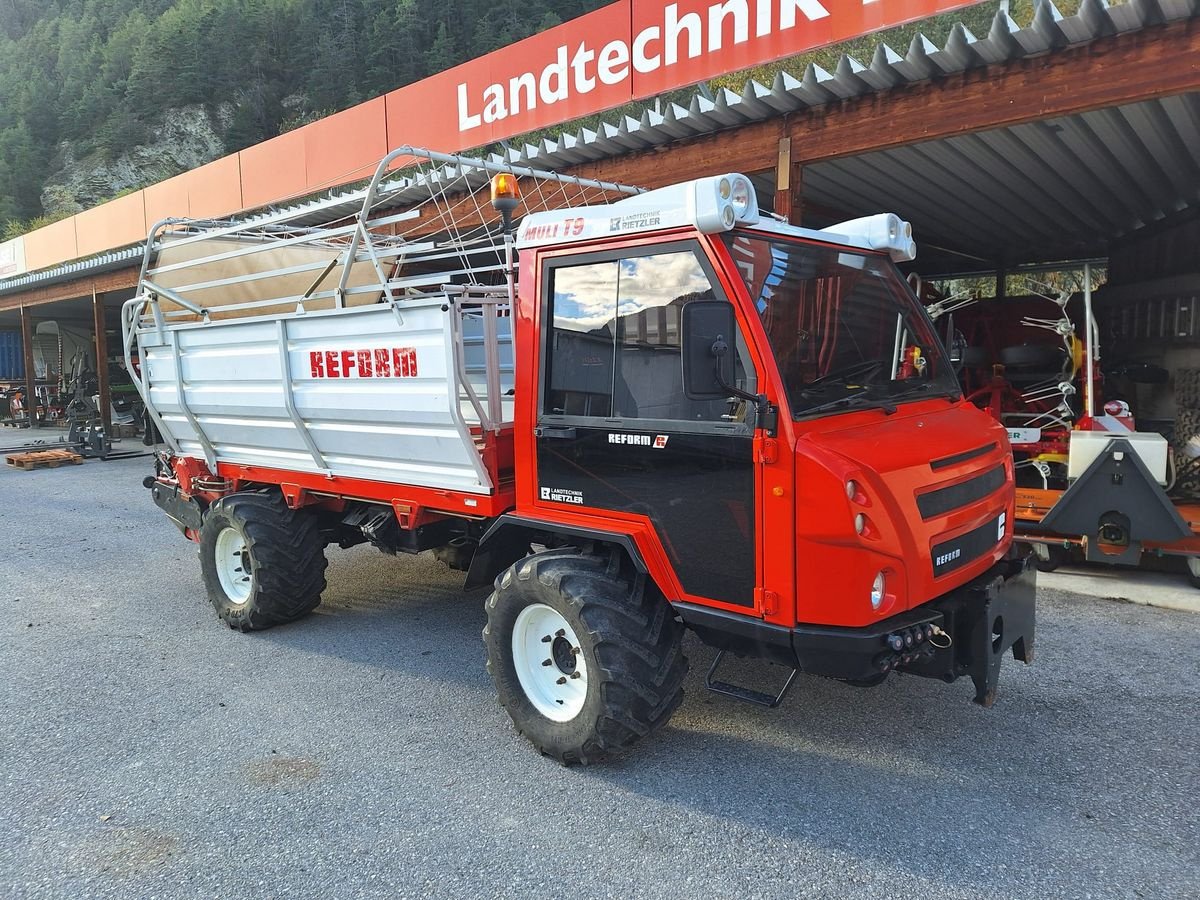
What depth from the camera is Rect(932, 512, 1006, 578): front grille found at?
2955 mm

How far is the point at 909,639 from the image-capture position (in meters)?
2.81

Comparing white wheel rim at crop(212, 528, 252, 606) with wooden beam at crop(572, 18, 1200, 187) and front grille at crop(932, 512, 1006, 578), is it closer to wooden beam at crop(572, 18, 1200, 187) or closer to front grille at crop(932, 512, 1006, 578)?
front grille at crop(932, 512, 1006, 578)

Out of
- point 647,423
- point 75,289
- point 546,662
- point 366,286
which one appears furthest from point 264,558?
point 75,289

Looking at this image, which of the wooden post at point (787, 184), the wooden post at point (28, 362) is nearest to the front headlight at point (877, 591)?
the wooden post at point (787, 184)

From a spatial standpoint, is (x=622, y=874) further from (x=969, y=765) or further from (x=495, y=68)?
(x=495, y=68)

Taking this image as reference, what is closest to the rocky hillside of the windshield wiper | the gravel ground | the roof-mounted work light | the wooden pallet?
the wooden pallet

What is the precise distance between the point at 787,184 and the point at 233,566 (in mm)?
4896

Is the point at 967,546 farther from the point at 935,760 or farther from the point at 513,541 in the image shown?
the point at 513,541

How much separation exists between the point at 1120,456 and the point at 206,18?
192 ft

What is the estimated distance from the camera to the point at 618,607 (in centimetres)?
312

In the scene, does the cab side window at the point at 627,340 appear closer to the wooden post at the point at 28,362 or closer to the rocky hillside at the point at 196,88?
the wooden post at the point at 28,362

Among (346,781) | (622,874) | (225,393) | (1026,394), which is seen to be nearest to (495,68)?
(225,393)

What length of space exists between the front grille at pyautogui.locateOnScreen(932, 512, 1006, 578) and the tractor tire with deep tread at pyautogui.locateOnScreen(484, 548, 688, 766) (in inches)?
41.7

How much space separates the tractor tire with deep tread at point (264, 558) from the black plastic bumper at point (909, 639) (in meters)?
2.91
